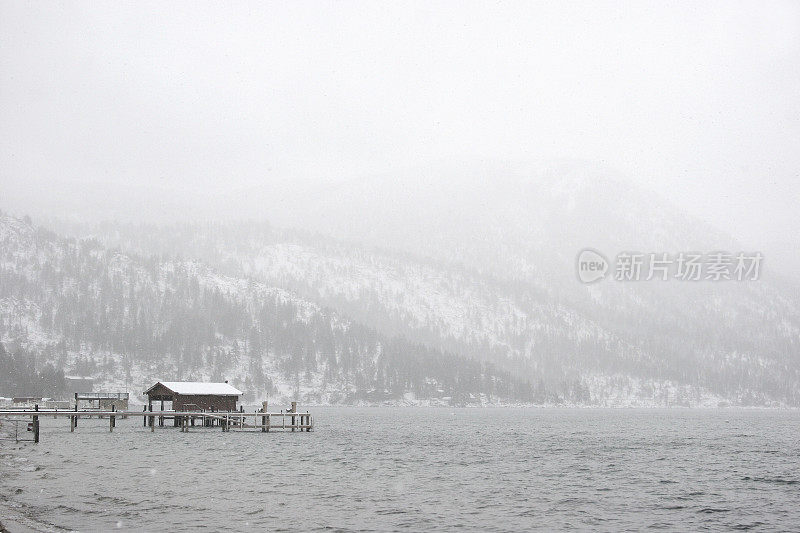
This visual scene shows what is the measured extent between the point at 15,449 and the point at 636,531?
57534 millimetres

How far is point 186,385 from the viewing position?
114 meters

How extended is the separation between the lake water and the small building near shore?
2287 centimetres

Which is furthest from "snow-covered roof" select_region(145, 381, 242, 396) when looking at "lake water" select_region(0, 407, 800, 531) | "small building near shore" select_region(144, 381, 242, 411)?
"lake water" select_region(0, 407, 800, 531)

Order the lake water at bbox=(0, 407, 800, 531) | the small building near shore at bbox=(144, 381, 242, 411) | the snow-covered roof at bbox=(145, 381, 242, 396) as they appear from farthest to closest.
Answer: the small building near shore at bbox=(144, 381, 242, 411) → the snow-covered roof at bbox=(145, 381, 242, 396) → the lake water at bbox=(0, 407, 800, 531)

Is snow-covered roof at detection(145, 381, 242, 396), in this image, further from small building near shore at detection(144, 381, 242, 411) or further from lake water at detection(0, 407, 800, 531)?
lake water at detection(0, 407, 800, 531)

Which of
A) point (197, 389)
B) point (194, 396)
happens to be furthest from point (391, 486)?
point (197, 389)

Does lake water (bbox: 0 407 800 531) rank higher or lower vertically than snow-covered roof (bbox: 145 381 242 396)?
lower

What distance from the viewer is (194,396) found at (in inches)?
4424

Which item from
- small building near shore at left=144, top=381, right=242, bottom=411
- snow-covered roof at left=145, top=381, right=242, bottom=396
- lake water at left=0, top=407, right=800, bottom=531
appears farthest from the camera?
small building near shore at left=144, top=381, right=242, bottom=411

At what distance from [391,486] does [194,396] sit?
66984mm

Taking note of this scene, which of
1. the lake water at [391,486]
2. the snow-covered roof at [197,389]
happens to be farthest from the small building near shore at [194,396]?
the lake water at [391,486]

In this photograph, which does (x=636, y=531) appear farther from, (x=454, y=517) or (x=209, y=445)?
(x=209, y=445)

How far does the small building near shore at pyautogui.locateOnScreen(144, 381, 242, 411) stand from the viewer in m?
111

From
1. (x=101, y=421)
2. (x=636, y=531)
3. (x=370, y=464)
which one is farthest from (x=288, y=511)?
(x=101, y=421)
